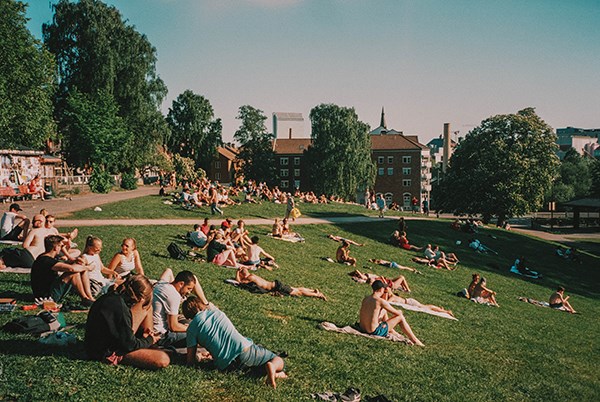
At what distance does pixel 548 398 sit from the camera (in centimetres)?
902

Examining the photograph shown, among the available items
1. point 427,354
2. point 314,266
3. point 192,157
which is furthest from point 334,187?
point 427,354

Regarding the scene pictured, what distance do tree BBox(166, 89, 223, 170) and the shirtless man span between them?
74758 millimetres

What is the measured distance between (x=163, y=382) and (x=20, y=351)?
231 cm

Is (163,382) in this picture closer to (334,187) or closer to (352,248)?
(352,248)

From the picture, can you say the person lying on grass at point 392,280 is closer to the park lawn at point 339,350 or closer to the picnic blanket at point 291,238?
the park lawn at point 339,350

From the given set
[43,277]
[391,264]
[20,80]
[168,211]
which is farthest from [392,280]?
[20,80]

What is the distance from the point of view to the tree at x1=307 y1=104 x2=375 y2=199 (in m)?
74.1

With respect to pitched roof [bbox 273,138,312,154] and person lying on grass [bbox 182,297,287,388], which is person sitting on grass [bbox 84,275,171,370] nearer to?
person lying on grass [bbox 182,297,287,388]

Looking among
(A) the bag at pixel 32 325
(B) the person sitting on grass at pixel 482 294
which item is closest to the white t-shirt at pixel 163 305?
(A) the bag at pixel 32 325

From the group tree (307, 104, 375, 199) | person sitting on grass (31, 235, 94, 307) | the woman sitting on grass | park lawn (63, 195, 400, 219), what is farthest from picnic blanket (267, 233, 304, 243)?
tree (307, 104, 375, 199)

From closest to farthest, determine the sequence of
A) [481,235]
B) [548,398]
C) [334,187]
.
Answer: [548,398] < [481,235] < [334,187]

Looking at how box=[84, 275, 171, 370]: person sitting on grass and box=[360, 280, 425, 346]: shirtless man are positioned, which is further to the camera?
box=[360, 280, 425, 346]: shirtless man

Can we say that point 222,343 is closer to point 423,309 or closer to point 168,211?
point 423,309

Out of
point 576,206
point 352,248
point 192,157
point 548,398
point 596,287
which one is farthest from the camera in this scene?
point 192,157
